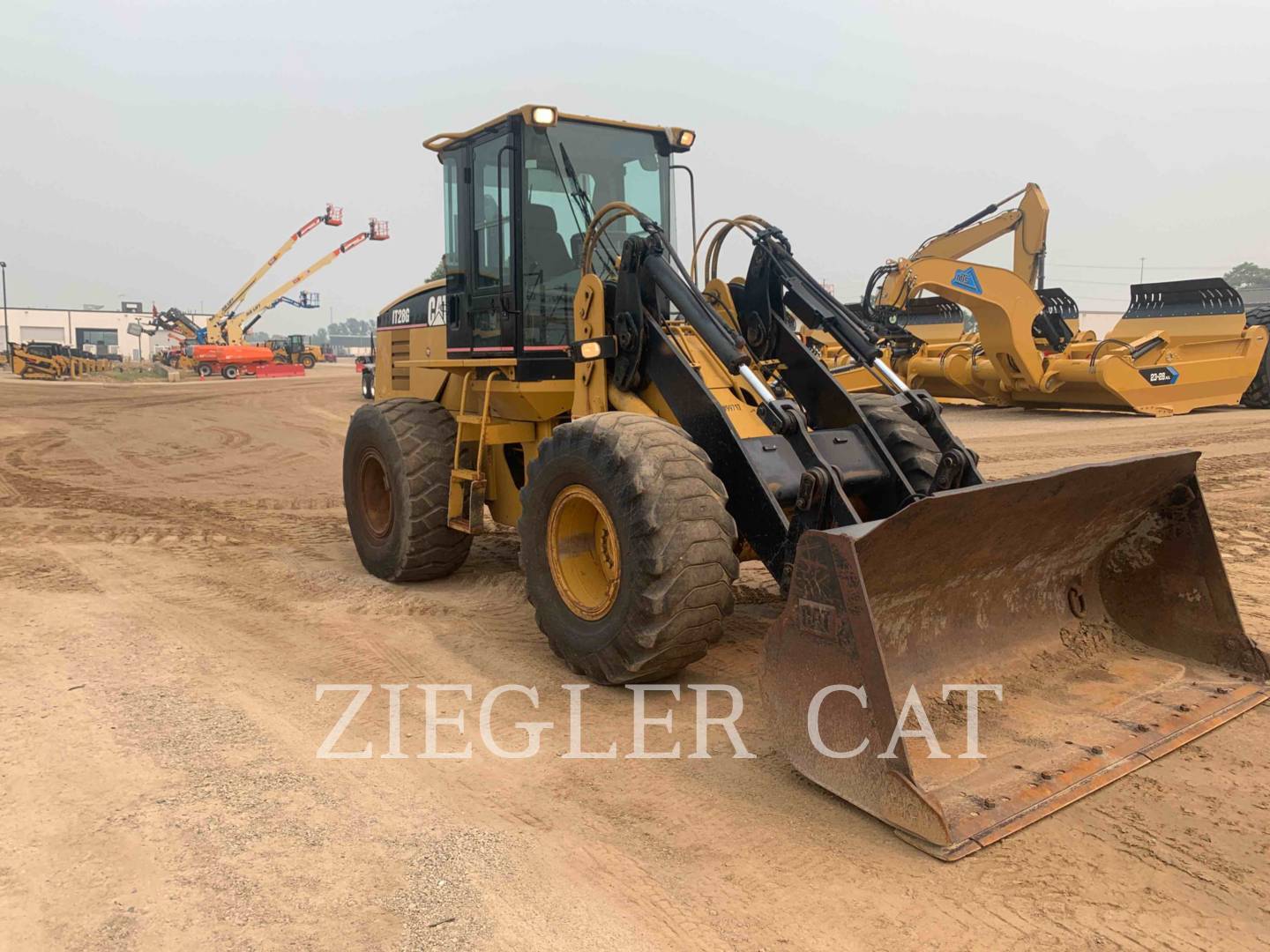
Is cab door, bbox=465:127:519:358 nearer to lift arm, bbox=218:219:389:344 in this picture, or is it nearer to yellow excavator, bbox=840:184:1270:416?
yellow excavator, bbox=840:184:1270:416

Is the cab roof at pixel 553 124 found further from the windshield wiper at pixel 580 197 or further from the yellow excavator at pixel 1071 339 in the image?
the yellow excavator at pixel 1071 339

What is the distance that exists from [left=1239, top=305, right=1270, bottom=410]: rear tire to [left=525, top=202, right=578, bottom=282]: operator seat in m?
16.9

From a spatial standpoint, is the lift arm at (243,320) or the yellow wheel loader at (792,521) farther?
the lift arm at (243,320)

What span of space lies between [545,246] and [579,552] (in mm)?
2050

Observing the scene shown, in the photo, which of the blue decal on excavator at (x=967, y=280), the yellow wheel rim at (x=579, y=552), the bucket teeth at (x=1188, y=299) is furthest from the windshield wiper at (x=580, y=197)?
the bucket teeth at (x=1188, y=299)

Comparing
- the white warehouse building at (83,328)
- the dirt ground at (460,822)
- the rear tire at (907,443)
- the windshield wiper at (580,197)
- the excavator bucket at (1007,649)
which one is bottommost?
the dirt ground at (460,822)

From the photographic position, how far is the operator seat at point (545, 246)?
5.60 meters

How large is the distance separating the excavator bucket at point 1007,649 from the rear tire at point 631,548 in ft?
1.91

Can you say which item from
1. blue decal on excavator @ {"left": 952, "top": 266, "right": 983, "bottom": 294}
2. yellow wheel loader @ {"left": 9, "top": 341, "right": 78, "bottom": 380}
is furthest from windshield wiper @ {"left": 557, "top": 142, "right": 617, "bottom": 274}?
yellow wheel loader @ {"left": 9, "top": 341, "right": 78, "bottom": 380}

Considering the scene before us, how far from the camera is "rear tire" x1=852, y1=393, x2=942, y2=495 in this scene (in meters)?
4.78

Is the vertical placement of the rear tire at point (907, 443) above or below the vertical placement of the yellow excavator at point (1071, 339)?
below

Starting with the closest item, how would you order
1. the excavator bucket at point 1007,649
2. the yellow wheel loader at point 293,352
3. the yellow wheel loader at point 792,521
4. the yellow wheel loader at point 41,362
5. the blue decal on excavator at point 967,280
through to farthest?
1. the excavator bucket at point 1007,649
2. the yellow wheel loader at point 792,521
3. the blue decal on excavator at point 967,280
4. the yellow wheel loader at point 41,362
5. the yellow wheel loader at point 293,352

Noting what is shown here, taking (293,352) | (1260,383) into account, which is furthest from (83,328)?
(1260,383)

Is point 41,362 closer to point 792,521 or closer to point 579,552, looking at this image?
point 579,552
